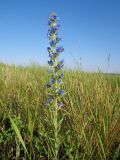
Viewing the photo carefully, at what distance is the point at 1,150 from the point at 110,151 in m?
1.08

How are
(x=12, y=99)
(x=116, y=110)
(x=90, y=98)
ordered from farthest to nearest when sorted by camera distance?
(x=12, y=99)
(x=90, y=98)
(x=116, y=110)

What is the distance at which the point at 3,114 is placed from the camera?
10.8 feet

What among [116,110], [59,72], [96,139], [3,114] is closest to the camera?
[59,72]

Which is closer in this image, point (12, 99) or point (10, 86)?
point (12, 99)

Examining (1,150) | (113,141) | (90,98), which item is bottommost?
(1,150)

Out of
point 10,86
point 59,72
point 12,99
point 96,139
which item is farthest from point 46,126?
point 10,86

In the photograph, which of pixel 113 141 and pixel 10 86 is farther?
pixel 10 86

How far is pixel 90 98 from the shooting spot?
9.72ft

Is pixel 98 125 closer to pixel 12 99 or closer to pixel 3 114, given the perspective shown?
pixel 3 114

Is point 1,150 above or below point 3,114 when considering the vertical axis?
below

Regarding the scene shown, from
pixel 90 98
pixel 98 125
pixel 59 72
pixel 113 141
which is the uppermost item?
pixel 59 72

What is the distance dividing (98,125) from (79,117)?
18 cm

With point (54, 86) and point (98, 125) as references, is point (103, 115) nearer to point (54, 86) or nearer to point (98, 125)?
point (98, 125)

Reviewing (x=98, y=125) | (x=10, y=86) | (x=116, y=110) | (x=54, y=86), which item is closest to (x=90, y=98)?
(x=116, y=110)
